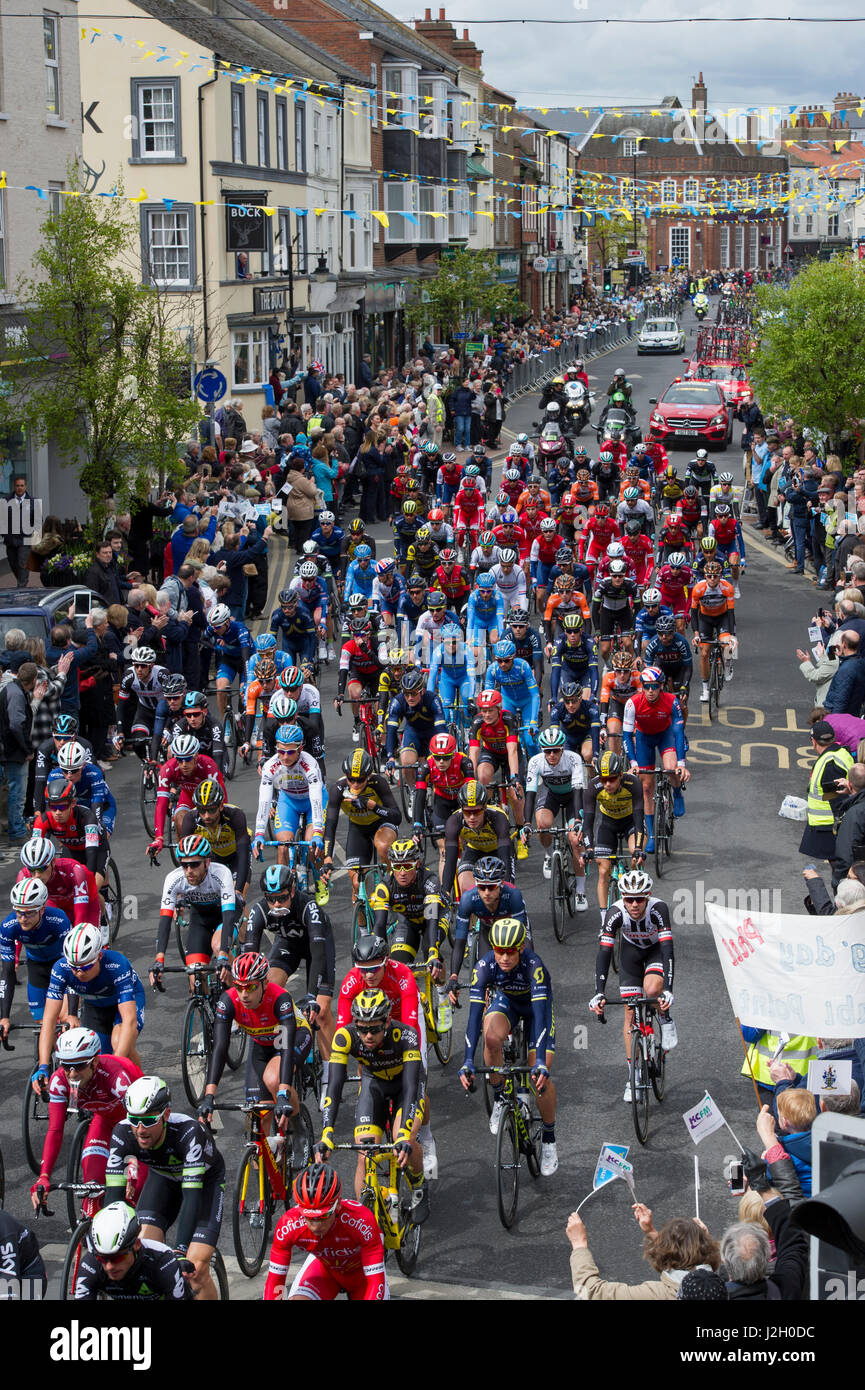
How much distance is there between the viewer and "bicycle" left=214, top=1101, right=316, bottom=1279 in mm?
9305

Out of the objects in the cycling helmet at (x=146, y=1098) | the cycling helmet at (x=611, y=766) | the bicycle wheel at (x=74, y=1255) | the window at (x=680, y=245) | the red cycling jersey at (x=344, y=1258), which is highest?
the window at (x=680, y=245)

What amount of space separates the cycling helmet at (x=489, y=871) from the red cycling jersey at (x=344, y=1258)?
3805mm

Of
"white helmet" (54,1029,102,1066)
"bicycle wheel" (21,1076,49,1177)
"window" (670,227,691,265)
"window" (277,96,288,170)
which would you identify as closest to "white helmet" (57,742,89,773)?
"bicycle wheel" (21,1076,49,1177)

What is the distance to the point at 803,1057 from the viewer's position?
973 cm

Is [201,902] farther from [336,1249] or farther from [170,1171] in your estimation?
[336,1249]

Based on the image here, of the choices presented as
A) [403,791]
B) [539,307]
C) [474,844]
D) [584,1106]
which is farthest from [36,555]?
[539,307]

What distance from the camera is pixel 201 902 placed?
467 inches

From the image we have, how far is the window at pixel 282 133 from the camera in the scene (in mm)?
46844

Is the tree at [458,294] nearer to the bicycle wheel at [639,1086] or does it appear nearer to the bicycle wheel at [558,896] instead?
the bicycle wheel at [558,896]

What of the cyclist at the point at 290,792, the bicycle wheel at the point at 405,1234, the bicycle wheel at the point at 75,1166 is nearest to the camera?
the bicycle wheel at the point at 405,1234

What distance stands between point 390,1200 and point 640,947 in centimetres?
330

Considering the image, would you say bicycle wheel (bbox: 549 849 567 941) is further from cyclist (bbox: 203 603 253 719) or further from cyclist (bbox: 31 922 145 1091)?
cyclist (bbox: 203 603 253 719)

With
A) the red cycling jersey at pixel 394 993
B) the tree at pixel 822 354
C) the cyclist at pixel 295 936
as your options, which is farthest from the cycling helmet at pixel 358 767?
the tree at pixel 822 354

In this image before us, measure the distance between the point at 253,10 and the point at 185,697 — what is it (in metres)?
41.0
